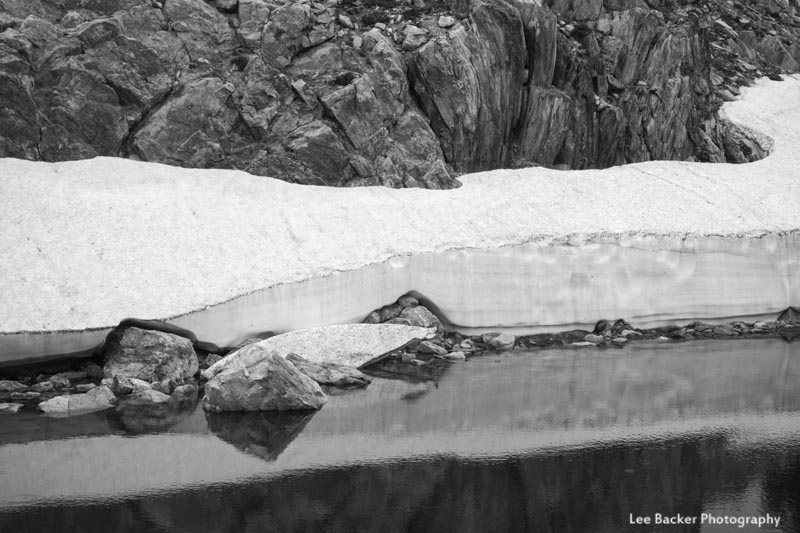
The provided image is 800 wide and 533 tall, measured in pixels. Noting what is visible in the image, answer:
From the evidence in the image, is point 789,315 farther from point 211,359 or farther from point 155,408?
point 155,408

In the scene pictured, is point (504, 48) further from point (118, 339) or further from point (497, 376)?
point (118, 339)

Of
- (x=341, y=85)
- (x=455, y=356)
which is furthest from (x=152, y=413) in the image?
(x=341, y=85)

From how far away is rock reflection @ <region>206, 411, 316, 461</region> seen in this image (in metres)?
12.2

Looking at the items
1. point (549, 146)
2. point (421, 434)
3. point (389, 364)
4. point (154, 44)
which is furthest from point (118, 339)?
point (549, 146)

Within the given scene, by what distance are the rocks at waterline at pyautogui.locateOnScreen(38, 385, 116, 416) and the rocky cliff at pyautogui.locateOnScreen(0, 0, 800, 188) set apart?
1100 centimetres

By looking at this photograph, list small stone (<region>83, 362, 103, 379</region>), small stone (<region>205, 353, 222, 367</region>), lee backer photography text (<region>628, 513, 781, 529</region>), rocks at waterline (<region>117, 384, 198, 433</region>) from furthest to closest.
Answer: small stone (<region>205, 353, 222, 367</region>) → small stone (<region>83, 362, 103, 379</region>) → rocks at waterline (<region>117, 384, 198, 433</region>) → lee backer photography text (<region>628, 513, 781, 529</region>)

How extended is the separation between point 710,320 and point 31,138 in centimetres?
2110

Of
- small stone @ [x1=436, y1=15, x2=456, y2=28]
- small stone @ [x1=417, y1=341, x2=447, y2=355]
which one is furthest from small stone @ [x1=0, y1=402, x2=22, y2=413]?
small stone @ [x1=436, y1=15, x2=456, y2=28]

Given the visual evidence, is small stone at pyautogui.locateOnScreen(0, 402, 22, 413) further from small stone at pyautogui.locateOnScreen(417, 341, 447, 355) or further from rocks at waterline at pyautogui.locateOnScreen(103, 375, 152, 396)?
small stone at pyautogui.locateOnScreen(417, 341, 447, 355)

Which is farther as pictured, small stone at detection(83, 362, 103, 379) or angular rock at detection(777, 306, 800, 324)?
angular rock at detection(777, 306, 800, 324)

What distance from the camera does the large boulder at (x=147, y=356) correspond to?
52.3ft

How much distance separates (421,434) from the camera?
1300 cm

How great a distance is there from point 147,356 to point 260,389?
3.31m

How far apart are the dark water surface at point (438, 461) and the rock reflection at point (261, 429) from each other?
5 centimetres
